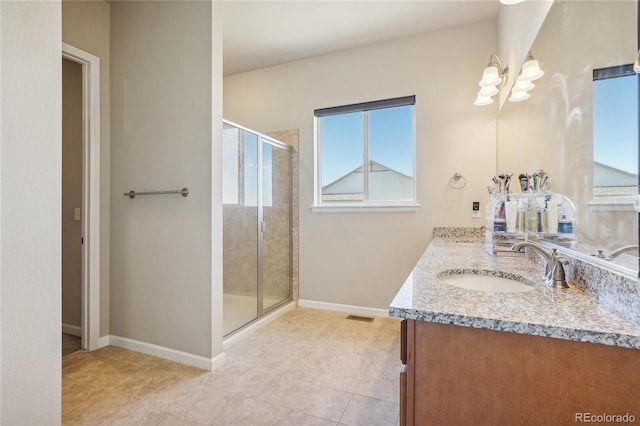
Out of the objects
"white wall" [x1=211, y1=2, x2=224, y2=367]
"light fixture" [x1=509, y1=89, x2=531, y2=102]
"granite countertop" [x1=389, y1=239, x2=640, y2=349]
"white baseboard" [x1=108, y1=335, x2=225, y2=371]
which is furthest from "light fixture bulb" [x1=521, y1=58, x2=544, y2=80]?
"white baseboard" [x1=108, y1=335, x2=225, y2=371]

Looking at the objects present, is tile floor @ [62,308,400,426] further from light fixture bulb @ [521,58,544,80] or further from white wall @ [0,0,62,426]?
light fixture bulb @ [521,58,544,80]

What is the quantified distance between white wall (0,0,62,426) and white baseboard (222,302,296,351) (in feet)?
3.68

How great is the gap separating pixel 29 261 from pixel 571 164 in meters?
2.23

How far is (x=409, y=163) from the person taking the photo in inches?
116

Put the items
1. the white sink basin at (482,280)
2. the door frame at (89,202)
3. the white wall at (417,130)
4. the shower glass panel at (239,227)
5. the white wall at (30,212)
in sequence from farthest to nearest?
the white wall at (417,130)
the shower glass panel at (239,227)
the door frame at (89,202)
the white sink basin at (482,280)
the white wall at (30,212)

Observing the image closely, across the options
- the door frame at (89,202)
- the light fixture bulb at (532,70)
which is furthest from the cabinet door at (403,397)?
the door frame at (89,202)

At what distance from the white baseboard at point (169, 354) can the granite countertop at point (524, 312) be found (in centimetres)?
158

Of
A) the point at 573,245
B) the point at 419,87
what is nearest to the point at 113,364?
the point at 573,245

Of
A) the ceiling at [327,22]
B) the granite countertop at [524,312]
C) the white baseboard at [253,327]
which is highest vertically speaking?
the ceiling at [327,22]

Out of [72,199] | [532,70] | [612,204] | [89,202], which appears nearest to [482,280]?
[612,204]

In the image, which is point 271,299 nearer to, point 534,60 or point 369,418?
point 369,418

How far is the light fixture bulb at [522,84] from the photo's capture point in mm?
1661

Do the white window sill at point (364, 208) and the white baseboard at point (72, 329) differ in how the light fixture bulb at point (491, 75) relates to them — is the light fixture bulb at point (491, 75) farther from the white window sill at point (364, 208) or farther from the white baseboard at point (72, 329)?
the white baseboard at point (72, 329)

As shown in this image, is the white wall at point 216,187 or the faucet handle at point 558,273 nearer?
the faucet handle at point 558,273
